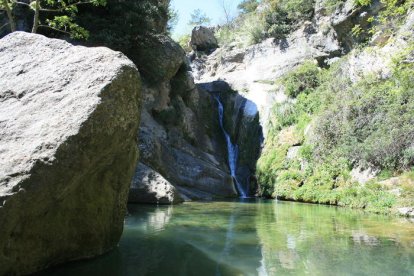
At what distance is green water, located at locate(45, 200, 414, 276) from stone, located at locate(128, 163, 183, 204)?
13.1ft

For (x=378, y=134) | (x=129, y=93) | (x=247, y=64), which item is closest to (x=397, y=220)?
(x=378, y=134)

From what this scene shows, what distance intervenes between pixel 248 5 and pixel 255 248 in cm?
4516

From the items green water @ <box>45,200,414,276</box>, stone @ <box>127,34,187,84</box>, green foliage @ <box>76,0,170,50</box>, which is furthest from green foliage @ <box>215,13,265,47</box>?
green water @ <box>45,200,414,276</box>

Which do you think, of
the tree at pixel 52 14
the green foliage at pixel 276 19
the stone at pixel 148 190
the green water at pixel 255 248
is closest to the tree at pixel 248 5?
the green foliage at pixel 276 19

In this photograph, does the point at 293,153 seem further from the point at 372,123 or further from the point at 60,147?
the point at 60,147

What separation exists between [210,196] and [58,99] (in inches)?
648

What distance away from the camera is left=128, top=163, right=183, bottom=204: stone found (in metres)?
16.2

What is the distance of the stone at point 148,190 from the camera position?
1617 centimetres

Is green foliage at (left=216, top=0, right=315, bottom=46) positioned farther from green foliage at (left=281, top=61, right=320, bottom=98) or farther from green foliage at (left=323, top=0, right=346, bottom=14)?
green foliage at (left=281, top=61, right=320, bottom=98)

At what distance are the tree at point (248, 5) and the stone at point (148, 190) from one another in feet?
118

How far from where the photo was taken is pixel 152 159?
19438mm

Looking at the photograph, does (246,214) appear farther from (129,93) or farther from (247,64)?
(247,64)

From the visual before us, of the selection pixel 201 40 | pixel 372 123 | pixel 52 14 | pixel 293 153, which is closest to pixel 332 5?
pixel 293 153

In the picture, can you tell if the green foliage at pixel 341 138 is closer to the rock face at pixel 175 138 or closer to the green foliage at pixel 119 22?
the rock face at pixel 175 138
